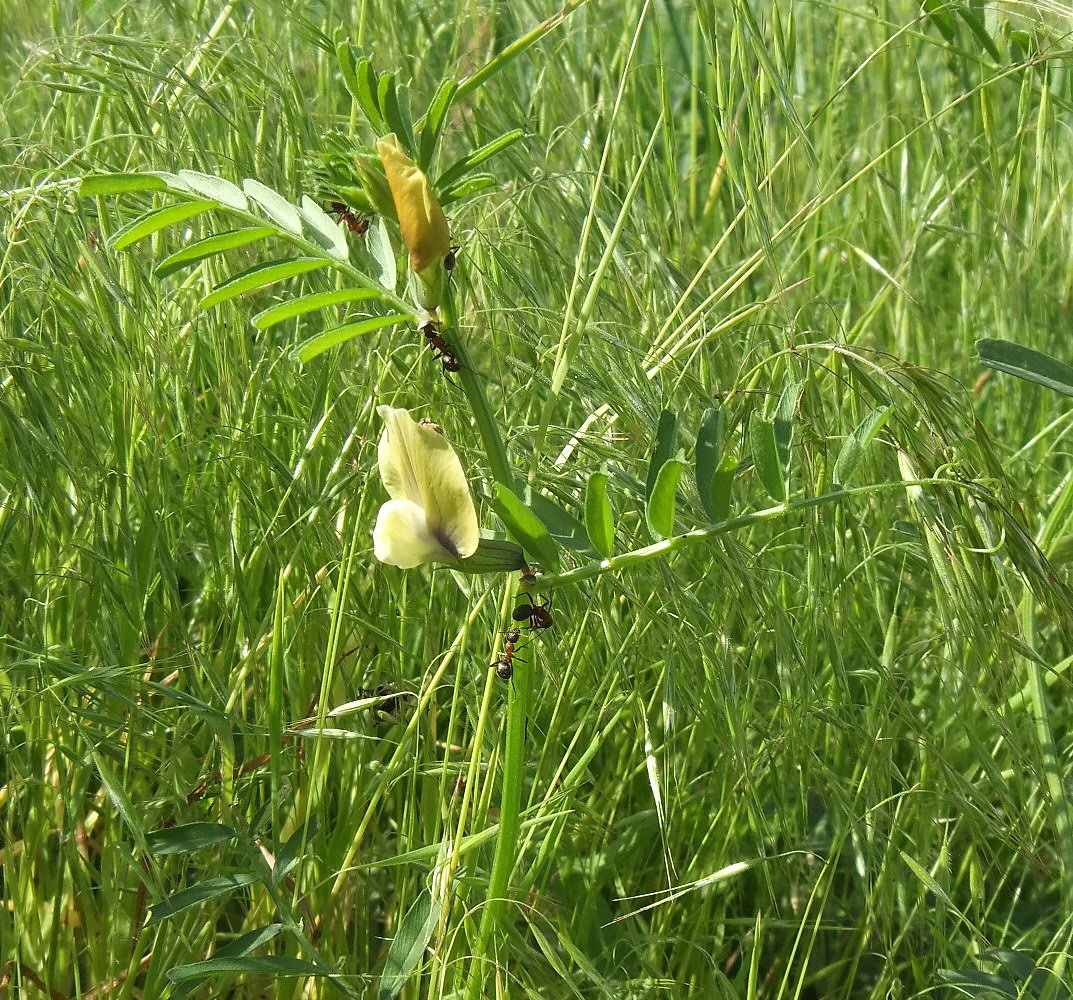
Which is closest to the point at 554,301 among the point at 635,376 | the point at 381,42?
the point at 635,376

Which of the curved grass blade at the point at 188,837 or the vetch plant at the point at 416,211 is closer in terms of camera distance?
the vetch plant at the point at 416,211

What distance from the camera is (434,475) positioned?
52cm

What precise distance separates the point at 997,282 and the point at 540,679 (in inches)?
25.7

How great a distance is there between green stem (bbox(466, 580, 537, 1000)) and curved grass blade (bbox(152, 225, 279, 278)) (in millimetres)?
196

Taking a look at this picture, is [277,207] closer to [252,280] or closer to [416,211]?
[252,280]

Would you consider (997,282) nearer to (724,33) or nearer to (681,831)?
(724,33)

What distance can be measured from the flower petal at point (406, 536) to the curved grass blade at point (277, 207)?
6.5 inches

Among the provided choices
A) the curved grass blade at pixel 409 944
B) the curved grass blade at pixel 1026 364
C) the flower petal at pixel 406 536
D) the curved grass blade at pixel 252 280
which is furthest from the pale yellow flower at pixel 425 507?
the curved grass blade at pixel 1026 364

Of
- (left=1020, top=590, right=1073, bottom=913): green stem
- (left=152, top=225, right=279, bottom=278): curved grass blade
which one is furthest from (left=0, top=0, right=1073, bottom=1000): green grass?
(left=152, top=225, right=279, bottom=278): curved grass blade

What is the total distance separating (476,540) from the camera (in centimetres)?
51

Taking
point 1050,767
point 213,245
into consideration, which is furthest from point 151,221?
point 1050,767

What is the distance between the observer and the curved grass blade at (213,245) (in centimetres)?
58

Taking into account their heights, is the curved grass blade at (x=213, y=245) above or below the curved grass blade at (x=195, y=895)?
above

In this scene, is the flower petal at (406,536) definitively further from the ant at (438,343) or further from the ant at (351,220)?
the ant at (351,220)
